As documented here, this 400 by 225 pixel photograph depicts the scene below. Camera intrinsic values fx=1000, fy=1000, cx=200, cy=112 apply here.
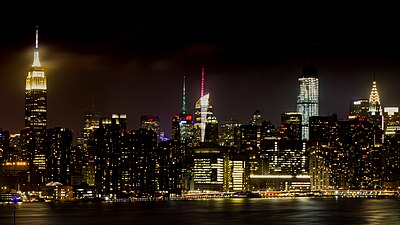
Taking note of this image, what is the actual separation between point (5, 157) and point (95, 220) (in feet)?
212

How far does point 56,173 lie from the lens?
449 ft

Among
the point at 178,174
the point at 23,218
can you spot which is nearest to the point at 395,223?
the point at 23,218

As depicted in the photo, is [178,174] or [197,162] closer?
[178,174]

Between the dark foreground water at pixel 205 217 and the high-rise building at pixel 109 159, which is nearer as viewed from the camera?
the dark foreground water at pixel 205 217

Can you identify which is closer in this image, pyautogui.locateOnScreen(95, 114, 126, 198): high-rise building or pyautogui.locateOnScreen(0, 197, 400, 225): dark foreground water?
pyautogui.locateOnScreen(0, 197, 400, 225): dark foreground water

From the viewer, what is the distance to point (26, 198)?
430 ft

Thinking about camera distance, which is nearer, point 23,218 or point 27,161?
point 23,218

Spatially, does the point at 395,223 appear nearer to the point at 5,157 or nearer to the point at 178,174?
the point at 178,174

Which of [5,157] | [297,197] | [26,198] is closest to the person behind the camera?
[26,198]

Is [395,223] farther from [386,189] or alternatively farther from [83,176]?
[386,189]

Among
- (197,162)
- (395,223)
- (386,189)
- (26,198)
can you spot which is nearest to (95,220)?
(395,223)

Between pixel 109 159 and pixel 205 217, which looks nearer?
pixel 205 217

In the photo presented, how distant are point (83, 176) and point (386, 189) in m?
49.0

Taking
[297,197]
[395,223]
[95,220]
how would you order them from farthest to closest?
[297,197]
[95,220]
[395,223]
